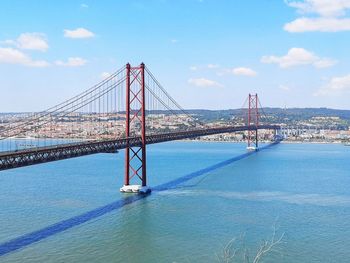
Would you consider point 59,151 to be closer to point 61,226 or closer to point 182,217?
point 61,226

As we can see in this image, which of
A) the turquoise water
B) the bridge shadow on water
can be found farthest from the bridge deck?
the turquoise water

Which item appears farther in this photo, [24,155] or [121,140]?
[121,140]

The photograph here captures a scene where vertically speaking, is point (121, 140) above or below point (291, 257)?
above

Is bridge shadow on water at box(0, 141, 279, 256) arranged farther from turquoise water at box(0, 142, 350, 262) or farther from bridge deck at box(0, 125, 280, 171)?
bridge deck at box(0, 125, 280, 171)

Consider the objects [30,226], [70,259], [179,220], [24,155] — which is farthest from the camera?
[179,220]

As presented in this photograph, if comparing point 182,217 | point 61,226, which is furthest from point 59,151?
point 182,217

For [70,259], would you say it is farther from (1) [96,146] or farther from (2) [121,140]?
(2) [121,140]

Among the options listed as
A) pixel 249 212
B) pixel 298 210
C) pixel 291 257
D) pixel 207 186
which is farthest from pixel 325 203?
pixel 291 257

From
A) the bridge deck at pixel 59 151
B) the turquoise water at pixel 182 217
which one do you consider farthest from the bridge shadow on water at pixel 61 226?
the bridge deck at pixel 59 151

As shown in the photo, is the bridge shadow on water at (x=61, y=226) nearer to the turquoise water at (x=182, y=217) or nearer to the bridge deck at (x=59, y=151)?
the turquoise water at (x=182, y=217)
